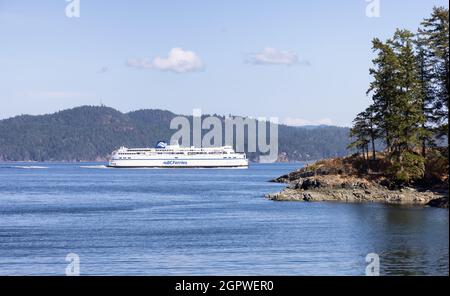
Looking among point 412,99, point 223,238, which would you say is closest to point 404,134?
point 412,99

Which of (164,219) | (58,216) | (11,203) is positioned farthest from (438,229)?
(11,203)

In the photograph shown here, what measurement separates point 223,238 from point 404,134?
3308 cm

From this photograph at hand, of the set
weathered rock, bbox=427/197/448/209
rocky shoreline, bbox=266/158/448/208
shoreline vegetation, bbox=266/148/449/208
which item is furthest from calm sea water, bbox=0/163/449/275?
shoreline vegetation, bbox=266/148/449/208

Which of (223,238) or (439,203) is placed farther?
(439,203)

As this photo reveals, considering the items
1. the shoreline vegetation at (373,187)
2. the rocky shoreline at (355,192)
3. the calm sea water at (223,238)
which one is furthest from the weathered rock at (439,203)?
the calm sea water at (223,238)

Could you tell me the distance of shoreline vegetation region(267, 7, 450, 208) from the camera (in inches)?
2751

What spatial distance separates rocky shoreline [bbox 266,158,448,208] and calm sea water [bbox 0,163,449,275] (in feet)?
11.7

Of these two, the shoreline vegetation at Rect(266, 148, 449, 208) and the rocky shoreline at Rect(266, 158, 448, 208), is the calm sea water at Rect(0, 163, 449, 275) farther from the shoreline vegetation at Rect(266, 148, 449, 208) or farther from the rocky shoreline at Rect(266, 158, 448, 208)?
the shoreline vegetation at Rect(266, 148, 449, 208)

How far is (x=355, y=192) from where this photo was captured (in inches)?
A: 2771

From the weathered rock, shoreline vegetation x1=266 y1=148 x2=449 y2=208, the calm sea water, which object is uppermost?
shoreline vegetation x1=266 y1=148 x2=449 y2=208

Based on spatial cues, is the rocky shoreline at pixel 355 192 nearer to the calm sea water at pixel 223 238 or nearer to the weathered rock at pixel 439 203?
the weathered rock at pixel 439 203

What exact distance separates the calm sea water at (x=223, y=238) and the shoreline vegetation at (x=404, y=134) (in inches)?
210

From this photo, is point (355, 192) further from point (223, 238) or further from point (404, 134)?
point (223, 238)
